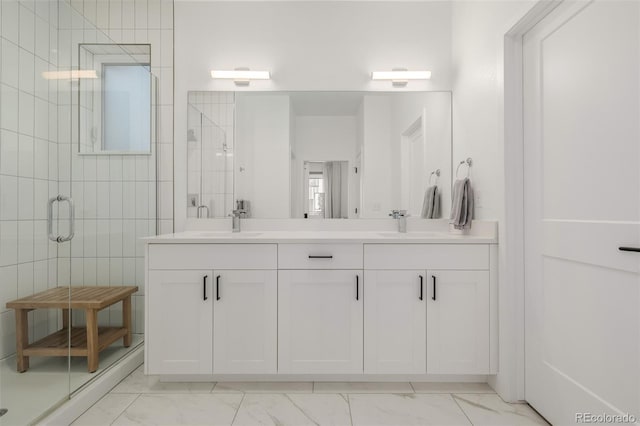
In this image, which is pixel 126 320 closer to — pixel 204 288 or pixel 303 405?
pixel 204 288

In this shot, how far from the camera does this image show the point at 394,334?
6.09 feet

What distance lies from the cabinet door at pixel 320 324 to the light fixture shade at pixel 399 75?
1407mm

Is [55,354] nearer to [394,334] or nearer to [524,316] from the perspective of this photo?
[394,334]

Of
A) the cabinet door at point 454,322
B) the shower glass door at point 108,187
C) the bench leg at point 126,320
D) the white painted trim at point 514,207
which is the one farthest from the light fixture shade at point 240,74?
the cabinet door at point 454,322

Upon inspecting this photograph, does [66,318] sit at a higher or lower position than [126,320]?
higher

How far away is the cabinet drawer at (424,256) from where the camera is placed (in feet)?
6.07

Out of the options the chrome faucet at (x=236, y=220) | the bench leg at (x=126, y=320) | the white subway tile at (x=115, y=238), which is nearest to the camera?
the white subway tile at (x=115, y=238)

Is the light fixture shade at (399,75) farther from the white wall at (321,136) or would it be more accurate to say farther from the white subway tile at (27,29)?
the white subway tile at (27,29)

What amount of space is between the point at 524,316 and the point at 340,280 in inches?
36.5

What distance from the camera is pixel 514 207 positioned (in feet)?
5.73

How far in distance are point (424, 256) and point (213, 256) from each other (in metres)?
1.12

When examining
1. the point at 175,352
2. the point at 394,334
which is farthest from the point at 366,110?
the point at 175,352

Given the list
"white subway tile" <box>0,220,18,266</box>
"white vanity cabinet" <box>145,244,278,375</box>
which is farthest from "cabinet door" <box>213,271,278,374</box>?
"white subway tile" <box>0,220,18,266</box>

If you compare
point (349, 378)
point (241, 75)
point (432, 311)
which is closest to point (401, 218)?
point (432, 311)
